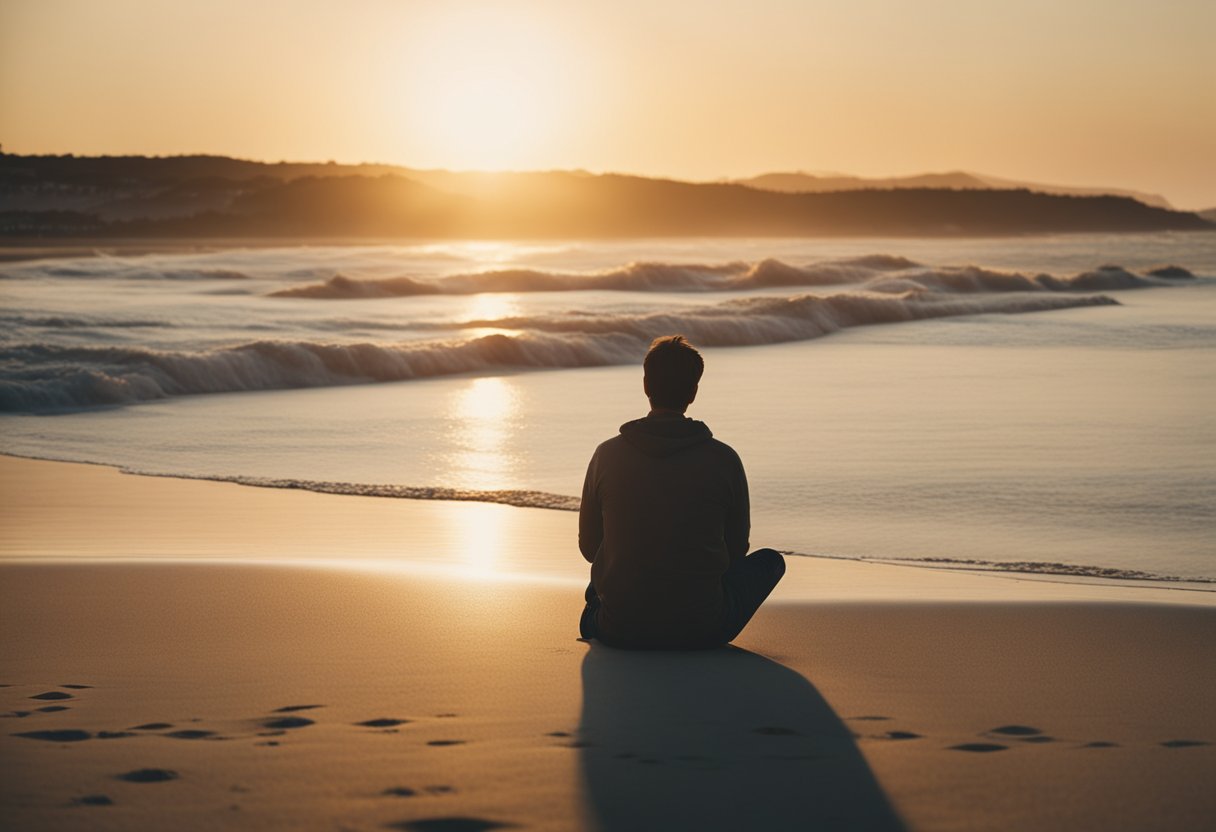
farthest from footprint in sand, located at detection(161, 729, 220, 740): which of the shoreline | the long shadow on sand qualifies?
the shoreline

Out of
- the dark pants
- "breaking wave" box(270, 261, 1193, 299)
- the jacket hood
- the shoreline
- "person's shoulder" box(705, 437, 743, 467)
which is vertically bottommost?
the shoreline

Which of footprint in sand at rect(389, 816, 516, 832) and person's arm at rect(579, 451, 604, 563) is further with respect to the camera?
person's arm at rect(579, 451, 604, 563)

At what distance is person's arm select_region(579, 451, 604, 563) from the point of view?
15.6ft

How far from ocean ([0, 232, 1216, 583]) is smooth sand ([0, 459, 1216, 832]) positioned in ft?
5.91

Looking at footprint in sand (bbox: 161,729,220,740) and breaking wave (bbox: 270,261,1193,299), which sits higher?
breaking wave (bbox: 270,261,1193,299)

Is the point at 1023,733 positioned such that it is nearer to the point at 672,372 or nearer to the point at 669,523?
the point at 669,523

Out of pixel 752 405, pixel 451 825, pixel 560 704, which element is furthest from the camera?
pixel 752 405

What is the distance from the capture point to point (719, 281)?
148 ft

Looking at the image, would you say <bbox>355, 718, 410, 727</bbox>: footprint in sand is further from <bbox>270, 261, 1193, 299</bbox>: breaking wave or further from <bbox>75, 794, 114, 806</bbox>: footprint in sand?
<bbox>270, 261, 1193, 299</bbox>: breaking wave

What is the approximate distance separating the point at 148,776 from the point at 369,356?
50.9 ft

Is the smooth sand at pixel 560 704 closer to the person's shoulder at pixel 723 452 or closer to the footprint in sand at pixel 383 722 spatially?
the footprint in sand at pixel 383 722

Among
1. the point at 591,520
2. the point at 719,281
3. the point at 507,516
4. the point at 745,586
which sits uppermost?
the point at 719,281

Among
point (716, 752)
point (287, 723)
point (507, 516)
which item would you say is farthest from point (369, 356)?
point (716, 752)

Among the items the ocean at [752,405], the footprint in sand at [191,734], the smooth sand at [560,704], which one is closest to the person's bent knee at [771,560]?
the smooth sand at [560,704]
